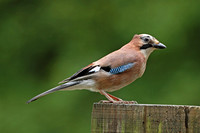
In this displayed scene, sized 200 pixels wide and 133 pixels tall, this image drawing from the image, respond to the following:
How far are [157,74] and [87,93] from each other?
5.71 feet

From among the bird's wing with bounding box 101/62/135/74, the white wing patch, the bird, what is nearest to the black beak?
the bird

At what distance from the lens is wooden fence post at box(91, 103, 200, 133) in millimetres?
4070

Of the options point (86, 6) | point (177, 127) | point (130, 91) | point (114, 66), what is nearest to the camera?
point (177, 127)

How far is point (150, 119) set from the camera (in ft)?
Answer: 13.6

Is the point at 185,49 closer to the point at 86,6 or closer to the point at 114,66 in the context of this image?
the point at 86,6

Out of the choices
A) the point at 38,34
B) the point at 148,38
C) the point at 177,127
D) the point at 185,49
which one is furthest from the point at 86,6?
the point at 177,127

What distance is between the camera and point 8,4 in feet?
38.3

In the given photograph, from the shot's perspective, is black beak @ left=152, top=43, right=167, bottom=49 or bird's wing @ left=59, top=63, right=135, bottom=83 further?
black beak @ left=152, top=43, right=167, bottom=49

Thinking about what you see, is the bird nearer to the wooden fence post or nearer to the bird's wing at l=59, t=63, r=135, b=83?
the bird's wing at l=59, t=63, r=135, b=83

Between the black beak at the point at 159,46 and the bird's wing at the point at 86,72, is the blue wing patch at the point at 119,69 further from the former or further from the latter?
the black beak at the point at 159,46

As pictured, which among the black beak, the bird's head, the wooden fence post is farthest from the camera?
the bird's head

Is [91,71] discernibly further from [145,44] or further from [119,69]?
[145,44]

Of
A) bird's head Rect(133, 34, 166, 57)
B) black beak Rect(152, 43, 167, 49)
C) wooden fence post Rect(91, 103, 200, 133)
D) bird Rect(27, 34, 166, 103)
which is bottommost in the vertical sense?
wooden fence post Rect(91, 103, 200, 133)

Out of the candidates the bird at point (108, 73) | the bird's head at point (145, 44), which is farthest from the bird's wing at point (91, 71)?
the bird's head at point (145, 44)
